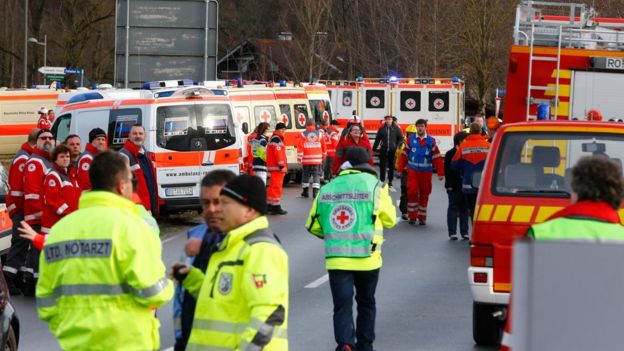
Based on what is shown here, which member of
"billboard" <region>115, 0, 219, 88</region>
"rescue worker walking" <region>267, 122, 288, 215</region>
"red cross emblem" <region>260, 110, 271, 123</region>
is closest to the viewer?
"rescue worker walking" <region>267, 122, 288, 215</region>

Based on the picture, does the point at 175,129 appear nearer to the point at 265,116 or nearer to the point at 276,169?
the point at 276,169

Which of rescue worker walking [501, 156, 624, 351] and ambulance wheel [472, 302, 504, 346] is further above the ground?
rescue worker walking [501, 156, 624, 351]

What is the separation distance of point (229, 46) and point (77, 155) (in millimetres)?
69214

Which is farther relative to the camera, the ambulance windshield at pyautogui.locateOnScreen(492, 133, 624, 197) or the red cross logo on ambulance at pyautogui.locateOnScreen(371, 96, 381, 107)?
the red cross logo on ambulance at pyautogui.locateOnScreen(371, 96, 381, 107)

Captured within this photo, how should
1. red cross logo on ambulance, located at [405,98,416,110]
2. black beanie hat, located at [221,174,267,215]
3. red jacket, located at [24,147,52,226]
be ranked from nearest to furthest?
1. black beanie hat, located at [221,174,267,215]
2. red jacket, located at [24,147,52,226]
3. red cross logo on ambulance, located at [405,98,416,110]

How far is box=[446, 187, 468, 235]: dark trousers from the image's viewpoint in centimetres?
1962

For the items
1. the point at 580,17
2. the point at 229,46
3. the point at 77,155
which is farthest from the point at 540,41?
the point at 229,46

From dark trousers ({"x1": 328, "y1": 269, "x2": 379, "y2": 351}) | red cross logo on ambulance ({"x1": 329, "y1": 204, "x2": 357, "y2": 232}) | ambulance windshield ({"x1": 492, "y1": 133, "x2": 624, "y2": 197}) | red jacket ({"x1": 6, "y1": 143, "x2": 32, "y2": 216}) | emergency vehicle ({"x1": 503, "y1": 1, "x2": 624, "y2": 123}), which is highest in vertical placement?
emergency vehicle ({"x1": 503, "y1": 1, "x2": 624, "y2": 123})

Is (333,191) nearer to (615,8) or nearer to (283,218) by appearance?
(283,218)

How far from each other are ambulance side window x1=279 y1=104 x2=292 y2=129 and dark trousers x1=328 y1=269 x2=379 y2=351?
2214 cm

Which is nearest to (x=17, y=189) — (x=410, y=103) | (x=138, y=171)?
(x=138, y=171)

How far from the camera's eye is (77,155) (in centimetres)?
1485

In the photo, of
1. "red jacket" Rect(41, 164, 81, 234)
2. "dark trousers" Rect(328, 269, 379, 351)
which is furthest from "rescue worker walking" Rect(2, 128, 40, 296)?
"dark trousers" Rect(328, 269, 379, 351)

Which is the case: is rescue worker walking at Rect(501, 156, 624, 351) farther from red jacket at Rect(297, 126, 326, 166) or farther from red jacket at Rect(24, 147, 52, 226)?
red jacket at Rect(297, 126, 326, 166)
